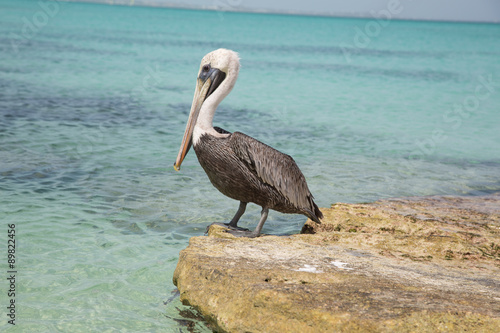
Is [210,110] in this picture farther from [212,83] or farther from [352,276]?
[352,276]

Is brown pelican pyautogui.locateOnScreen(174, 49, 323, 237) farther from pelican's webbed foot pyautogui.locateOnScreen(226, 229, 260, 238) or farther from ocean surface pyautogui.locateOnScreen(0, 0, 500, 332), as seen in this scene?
ocean surface pyautogui.locateOnScreen(0, 0, 500, 332)

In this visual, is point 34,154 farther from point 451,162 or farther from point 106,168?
point 451,162

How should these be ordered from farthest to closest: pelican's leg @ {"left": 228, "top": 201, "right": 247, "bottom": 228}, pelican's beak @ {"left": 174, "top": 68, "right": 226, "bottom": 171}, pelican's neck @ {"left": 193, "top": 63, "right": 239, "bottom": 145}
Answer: pelican's beak @ {"left": 174, "top": 68, "right": 226, "bottom": 171}, pelican's leg @ {"left": 228, "top": 201, "right": 247, "bottom": 228}, pelican's neck @ {"left": 193, "top": 63, "right": 239, "bottom": 145}

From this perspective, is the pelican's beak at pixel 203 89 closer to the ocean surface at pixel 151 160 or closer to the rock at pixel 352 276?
the rock at pixel 352 276

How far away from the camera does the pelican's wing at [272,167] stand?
13.5 feet

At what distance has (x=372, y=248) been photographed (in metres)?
4.04

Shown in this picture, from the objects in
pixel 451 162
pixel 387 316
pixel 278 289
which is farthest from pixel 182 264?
→ pixel 451 162

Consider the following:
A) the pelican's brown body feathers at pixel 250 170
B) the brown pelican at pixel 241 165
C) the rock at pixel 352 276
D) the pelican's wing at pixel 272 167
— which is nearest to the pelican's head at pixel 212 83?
the brown pelican at pixel 241 165

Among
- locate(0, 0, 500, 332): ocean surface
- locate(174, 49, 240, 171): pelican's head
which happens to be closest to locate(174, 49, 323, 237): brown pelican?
locate(174, 49, 240, 171): pelican's head

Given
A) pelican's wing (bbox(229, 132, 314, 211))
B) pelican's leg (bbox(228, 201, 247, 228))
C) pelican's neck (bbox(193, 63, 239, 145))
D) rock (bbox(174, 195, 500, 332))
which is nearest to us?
rock (bbox(174, 195, 500, 332))

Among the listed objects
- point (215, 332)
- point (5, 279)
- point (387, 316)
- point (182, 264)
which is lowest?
point (5, 279)

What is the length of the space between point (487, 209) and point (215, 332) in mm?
3625

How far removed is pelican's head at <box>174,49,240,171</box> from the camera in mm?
4441

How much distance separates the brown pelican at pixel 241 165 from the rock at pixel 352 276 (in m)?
0.30
